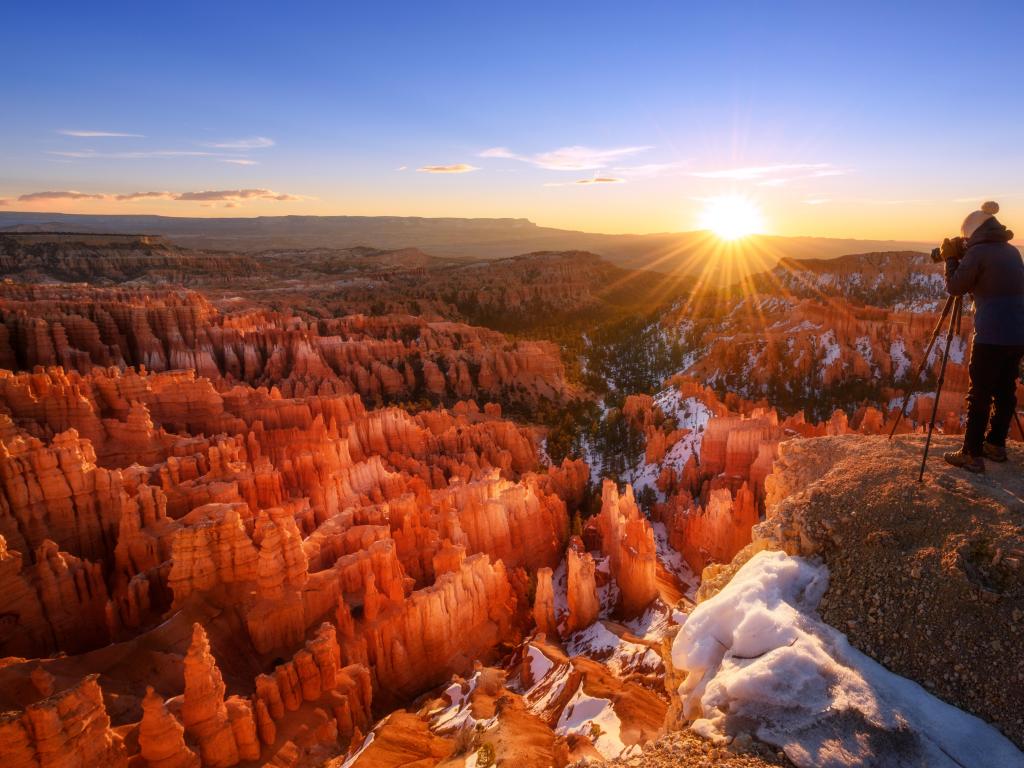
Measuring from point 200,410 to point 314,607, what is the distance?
13.3 metres

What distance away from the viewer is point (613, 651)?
501 inches

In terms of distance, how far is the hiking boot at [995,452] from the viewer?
5680 mm

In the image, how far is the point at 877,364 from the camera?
3906 cm

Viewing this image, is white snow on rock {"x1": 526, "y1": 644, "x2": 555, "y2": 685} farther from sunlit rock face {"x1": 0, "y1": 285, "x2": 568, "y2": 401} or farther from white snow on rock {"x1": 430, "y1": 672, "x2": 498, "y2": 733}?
sunlit rock face {"x1": 0, "y1": 285, "x2": 568, "y2": 401}

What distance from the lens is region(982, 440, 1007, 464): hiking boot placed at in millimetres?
5680

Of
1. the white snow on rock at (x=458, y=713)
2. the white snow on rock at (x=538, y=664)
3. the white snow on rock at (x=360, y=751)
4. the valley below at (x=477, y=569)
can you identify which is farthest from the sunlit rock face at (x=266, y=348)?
the white snow on rock at (x=360, y=751)

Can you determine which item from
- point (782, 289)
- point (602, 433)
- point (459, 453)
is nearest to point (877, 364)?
point (602, 433)

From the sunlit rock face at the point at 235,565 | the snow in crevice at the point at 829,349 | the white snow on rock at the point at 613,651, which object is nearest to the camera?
the sunlit rock face at the point at 235,565

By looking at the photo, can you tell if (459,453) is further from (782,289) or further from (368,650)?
(782,289)

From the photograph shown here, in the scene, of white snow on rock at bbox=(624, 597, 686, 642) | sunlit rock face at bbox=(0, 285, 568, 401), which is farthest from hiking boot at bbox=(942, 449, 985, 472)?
sunlit rock face at bbox=(0, 285, 568, 401)

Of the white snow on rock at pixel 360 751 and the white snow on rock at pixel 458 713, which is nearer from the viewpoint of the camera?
the white snow on rock at pixel 360 751

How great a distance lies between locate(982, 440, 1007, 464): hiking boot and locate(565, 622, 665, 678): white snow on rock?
7137 millimetres

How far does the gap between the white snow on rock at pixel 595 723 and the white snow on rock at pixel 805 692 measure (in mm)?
3877

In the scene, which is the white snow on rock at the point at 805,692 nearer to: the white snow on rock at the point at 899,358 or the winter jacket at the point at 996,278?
the winter jacket at the point at 996,278
